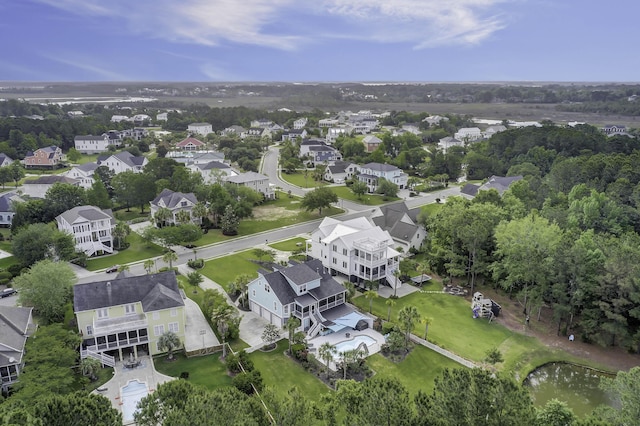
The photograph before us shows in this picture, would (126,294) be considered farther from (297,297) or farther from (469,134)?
(469,134)

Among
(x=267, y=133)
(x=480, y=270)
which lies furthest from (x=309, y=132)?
(x=480, y=270)

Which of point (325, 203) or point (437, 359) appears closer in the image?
point (437, 359)

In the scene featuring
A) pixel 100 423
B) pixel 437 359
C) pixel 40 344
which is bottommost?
pixel 437 359

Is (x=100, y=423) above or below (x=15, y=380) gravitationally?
above

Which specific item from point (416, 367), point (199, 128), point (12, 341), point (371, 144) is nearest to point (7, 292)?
point (12, 341)

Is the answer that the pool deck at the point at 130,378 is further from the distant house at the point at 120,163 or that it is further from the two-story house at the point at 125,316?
the distant house at the point at 120,163

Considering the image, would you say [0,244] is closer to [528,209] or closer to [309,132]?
[528,209]

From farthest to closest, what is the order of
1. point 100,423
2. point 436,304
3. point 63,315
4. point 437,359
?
point 436,304, point 63,315, point 437,359, point 100,423
